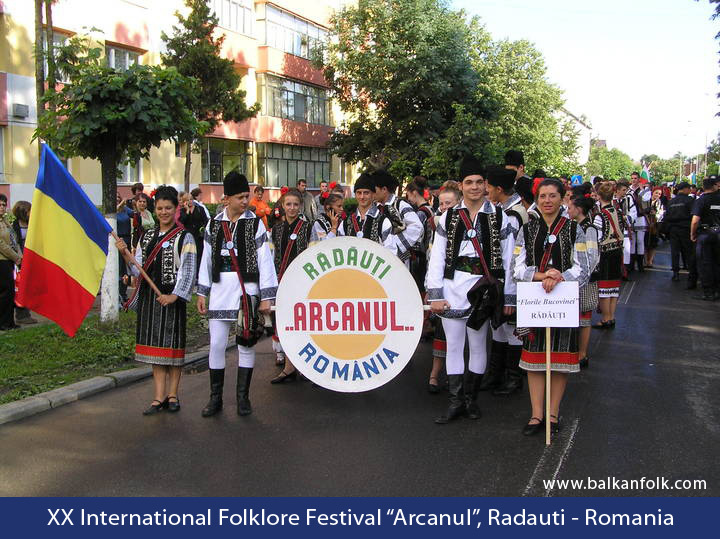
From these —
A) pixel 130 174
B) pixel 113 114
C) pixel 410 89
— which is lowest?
pixel 113 114

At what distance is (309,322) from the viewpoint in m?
6.14

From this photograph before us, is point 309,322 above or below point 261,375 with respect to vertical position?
above

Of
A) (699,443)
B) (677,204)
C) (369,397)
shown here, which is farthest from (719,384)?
(677,204)

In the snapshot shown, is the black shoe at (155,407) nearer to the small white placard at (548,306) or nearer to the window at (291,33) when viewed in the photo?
the small white placard at (548,306)

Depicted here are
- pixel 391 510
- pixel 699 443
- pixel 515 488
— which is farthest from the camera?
pixel 699 443

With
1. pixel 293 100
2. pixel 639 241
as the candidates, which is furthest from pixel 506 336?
pixel 293 100

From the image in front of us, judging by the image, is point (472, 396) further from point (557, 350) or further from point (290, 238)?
point (290, 238)

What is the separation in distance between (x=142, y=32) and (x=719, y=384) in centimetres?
2360

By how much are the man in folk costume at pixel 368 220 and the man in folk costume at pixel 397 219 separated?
0.10 metres

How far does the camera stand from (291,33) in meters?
36.5

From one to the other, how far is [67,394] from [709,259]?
1162cm

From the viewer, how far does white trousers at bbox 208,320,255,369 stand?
639 centimetres

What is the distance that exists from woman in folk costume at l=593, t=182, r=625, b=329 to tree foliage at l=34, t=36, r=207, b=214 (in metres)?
5.52

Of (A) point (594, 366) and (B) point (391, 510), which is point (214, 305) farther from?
(A) point (594, 366)
